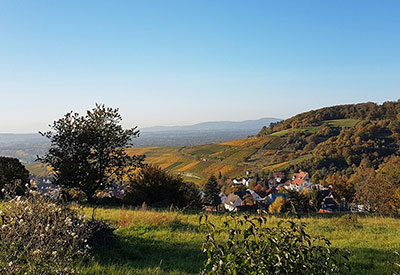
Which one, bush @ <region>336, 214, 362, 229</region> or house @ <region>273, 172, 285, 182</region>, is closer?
bush @ <region>336, 214, 362, 229</region>

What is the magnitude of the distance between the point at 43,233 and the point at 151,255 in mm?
2700

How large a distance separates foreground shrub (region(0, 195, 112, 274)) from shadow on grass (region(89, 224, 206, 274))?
45cm

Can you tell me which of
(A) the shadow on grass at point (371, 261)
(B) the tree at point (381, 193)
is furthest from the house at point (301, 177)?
(A) the shadow on grass at point (371, 261)

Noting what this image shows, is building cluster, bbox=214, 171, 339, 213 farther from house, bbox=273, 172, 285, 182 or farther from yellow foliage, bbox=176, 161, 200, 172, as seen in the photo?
yellow foliage, bbox=176, 161, 200, 172

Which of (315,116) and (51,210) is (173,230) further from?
(315,116)

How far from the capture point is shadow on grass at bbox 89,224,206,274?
6.36 metres

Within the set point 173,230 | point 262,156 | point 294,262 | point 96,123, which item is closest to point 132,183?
point 96,123

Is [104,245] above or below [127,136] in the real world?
below

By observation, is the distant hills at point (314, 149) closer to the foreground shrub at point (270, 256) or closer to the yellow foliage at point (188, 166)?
the yellow foliage at point (188, 166)

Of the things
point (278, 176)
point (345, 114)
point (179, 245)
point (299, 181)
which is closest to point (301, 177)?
point (299, 181)

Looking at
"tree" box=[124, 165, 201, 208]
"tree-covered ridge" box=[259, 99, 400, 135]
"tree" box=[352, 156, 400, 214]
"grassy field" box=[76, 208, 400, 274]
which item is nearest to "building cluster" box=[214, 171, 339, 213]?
"tree" box=[352, 156, 400, 214]

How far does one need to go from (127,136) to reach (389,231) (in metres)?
16.8

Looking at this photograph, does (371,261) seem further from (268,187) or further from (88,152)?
(268,187)

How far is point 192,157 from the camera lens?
150250 millimetres
